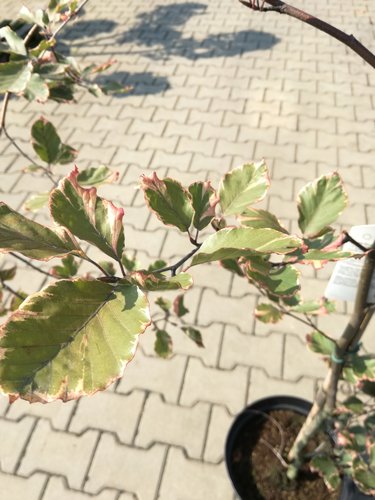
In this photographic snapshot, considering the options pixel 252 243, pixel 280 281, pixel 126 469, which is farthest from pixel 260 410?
pixel 252 243

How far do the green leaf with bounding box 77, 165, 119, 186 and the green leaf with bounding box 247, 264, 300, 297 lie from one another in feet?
1.81

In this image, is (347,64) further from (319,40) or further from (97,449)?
(97,449)

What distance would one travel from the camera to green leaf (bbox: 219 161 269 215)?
808 millimetres

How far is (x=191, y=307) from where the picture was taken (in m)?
2.59

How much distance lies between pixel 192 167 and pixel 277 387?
1949 millimetres

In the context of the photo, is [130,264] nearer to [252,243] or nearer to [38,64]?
[38,64]

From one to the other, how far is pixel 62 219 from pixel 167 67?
4661mm

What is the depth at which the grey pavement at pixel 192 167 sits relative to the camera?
79.0 inches

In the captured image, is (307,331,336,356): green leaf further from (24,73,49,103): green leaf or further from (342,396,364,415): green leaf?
(24,73,49,103): green leaf

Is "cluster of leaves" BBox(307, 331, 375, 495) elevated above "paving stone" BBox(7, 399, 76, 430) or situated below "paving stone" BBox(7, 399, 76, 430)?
above

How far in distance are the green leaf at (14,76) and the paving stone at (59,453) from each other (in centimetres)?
173

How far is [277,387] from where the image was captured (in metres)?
2.21

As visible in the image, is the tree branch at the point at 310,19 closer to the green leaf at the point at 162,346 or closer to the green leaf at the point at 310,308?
the green leaf at the point at 310,308

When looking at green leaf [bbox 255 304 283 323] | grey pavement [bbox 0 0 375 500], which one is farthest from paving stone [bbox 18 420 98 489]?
green leaf [bbox 255 304 283 323]
